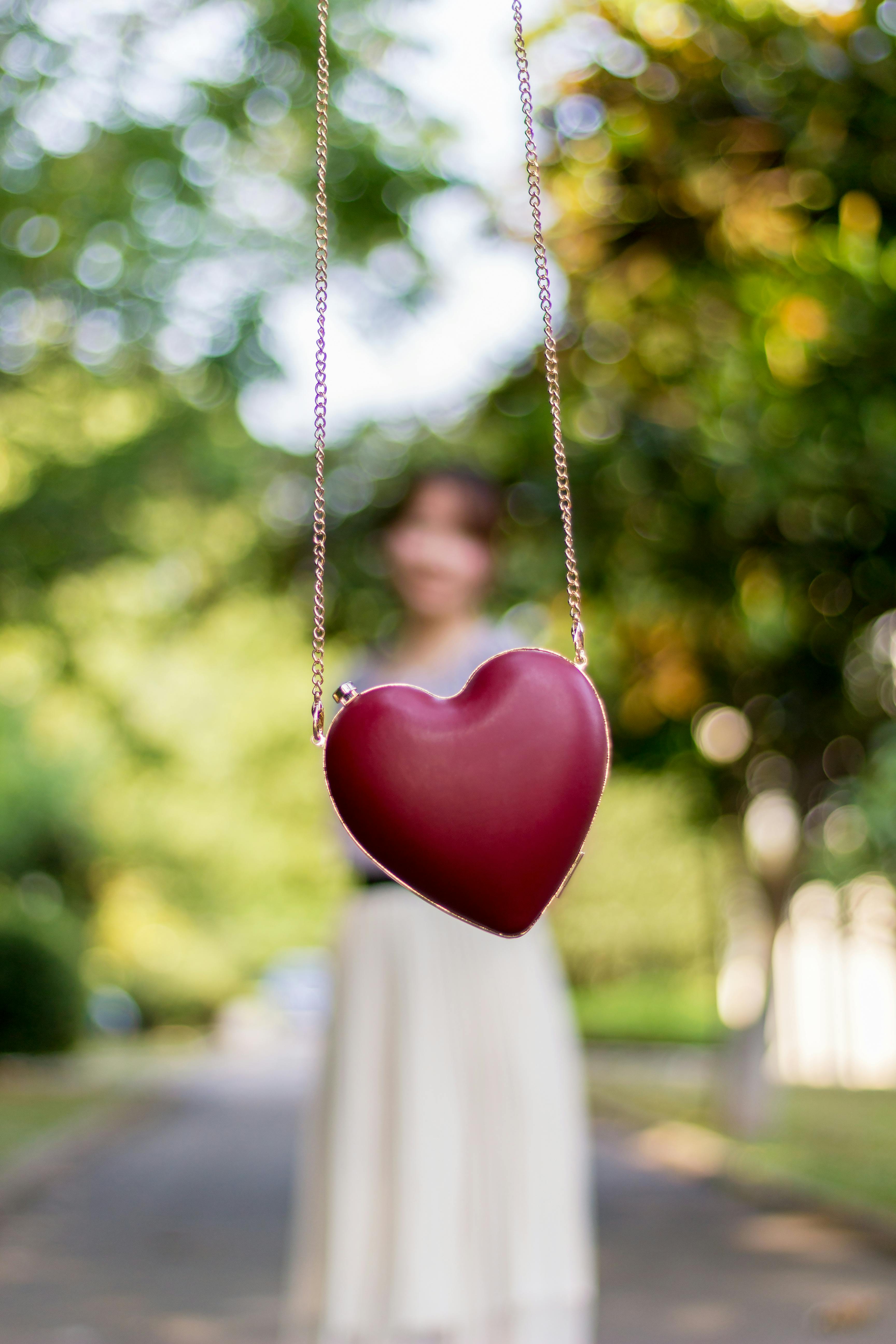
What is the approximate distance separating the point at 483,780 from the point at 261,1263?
585 cm

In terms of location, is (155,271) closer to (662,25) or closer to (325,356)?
(662,25)

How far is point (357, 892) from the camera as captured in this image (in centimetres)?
287

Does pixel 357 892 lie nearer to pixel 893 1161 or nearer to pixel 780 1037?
pixel 893 1161

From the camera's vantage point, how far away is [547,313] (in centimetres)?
162

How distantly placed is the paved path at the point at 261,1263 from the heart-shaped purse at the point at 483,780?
413 centimetres

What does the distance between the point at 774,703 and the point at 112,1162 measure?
5709 mm

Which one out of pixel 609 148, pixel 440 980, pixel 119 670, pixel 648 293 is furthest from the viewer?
pixel 119 670

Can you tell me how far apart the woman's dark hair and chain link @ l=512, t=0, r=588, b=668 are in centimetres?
106

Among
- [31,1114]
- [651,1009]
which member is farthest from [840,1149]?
[651,1009]

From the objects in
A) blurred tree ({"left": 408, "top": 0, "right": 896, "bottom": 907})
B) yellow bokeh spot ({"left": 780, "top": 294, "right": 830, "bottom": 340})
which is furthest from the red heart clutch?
yellow bokeh spot ({"left": 780, "top": 294, "right": 830, "bottom": 340})

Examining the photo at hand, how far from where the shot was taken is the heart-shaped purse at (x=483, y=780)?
1.61m

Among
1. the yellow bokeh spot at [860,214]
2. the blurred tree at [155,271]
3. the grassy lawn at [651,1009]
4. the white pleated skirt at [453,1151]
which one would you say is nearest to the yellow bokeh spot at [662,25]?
the yellow bokeh spot at [860,214]

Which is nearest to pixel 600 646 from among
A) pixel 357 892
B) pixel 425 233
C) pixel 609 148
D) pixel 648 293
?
pixel 425 233

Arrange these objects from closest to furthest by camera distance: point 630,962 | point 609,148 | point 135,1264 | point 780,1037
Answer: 1. point 609,148
2. point 135,1264
3. point 780,1037
4. point 630,962
